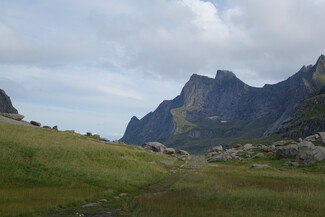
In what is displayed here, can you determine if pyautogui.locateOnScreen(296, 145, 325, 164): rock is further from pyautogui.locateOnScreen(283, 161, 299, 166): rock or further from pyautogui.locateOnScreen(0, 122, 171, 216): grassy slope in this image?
pyautogui.locateOnScreen(0, 122, 171, 216): grassy slope

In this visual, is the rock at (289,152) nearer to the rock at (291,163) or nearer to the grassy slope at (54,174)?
the rock at (291,163)

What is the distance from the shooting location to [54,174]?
33.3m

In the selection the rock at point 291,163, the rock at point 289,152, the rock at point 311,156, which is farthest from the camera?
the rock at point 289,152

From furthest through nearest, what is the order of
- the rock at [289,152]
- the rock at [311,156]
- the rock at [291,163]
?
the rock at [289,152] → the rock at [291,163] → the rock at [311,156]

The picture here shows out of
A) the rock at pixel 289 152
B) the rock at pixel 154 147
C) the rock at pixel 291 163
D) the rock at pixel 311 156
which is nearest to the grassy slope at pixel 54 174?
the rock at pixel 291 163

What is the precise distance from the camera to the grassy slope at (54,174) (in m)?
23.1

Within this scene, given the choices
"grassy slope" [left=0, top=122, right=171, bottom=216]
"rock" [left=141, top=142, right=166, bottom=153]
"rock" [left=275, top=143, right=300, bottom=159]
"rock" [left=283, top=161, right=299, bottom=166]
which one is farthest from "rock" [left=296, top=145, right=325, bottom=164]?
"rock" [left=141, top=142, right=166, bottom=153]

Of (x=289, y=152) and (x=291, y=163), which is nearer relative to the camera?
(x=291, y=163)

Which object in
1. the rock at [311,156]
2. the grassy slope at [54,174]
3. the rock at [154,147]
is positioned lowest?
the grassy slope at [54,174]

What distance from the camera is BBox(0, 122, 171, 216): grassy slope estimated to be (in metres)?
23.1

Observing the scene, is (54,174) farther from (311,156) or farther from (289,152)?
(289,152)

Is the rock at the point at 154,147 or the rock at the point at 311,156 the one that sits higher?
the rock at the point at 311,156

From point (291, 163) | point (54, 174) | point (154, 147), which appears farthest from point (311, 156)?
point (154, 147)

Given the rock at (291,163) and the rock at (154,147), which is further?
the rock at (154,147)
